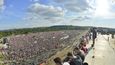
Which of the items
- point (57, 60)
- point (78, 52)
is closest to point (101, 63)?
point (78, 52)

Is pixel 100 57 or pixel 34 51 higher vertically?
pixel 100 57

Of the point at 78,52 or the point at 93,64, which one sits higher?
the point at 78,52

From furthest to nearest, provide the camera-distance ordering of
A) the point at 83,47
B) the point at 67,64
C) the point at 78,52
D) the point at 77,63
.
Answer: the point at 83,47
the point at 78,52
the point at 77,63
the point at 67,64

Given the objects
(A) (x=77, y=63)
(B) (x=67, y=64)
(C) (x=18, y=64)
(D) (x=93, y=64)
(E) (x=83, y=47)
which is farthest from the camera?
(C) (x=18, y=64)

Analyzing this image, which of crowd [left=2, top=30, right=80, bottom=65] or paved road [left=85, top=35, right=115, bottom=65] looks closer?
paved road [left=85, top=35, right=115, bottom=65]

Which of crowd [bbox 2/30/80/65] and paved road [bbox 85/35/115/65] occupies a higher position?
paved road [bbox 85/35/115/65]

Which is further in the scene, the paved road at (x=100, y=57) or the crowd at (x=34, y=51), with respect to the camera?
the crowd at (x=34, y=51)

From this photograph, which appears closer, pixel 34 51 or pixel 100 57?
pixel 100 57

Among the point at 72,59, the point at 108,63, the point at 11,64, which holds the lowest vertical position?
the point at 11,64

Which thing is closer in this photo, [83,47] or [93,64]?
[83,47]

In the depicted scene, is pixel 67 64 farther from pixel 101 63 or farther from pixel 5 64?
pixel 5 64

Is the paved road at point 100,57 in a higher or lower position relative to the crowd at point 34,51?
higher
